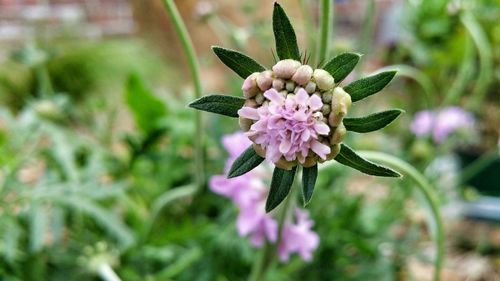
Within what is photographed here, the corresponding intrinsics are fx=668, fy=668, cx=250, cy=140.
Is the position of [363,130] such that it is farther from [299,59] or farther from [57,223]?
[57,223]

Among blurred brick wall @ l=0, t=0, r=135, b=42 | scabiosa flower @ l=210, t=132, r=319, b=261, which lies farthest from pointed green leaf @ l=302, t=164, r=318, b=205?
blurred brick wall @ l=0, t=0, r=135, b=42

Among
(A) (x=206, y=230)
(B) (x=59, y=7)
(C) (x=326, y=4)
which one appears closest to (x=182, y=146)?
(A) (x=206, y=230)

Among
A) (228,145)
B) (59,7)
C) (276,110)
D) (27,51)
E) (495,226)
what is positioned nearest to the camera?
(276,110)

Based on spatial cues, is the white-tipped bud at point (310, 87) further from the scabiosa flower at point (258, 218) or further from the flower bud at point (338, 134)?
the scabiosa flower at point (258, 218)

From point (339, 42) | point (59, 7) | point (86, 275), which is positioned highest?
point (59, 7)

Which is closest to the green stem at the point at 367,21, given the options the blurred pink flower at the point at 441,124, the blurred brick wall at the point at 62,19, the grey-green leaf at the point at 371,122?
the blurred pink flower at the point at 441,124

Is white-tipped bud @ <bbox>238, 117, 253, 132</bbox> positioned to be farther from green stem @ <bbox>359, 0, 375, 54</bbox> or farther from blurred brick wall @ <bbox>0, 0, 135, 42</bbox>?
blurred brick wall @ <bbox>0, 0, 135, 42</bbox>

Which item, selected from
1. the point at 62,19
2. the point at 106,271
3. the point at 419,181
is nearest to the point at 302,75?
the point at 419,181

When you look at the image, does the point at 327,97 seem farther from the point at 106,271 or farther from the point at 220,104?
the point at 106,271
